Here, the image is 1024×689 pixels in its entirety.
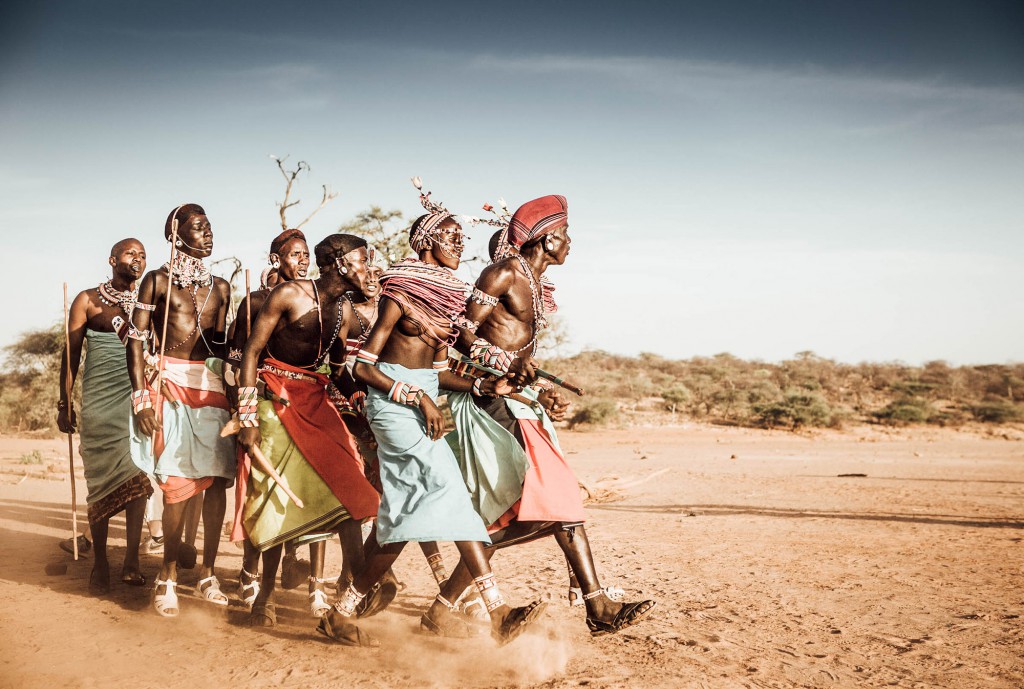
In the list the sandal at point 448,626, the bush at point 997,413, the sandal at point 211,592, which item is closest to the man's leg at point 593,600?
the sandal at point 448,626

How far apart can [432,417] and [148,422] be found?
2.08m

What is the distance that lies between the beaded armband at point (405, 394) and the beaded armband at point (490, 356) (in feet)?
1.53

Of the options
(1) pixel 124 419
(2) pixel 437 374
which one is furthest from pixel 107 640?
(2) pixel 437 374

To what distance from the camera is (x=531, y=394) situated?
183 inches

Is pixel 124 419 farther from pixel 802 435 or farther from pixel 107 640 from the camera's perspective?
pixel 802 435

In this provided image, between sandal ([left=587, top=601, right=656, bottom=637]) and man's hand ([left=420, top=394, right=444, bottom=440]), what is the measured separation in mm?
1262

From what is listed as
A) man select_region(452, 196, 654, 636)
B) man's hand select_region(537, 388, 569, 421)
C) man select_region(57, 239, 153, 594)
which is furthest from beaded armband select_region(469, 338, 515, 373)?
man select_region(57, 239, 153, 594)

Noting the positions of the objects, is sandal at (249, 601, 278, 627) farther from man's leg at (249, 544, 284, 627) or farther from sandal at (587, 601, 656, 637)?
sandal at (587, 601, 656, 637)

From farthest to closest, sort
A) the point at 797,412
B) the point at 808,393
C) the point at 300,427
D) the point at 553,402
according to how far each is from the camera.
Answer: the point at 808,393, the point at 797,412, the point at 300,427, the point at 553,402

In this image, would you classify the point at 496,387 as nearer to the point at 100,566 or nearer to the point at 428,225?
the point at 428,225

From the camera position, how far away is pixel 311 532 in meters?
4.71

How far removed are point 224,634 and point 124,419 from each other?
6.31ft


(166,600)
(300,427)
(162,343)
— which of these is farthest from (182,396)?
(166,600)

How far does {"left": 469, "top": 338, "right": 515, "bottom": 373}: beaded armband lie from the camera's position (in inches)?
174
